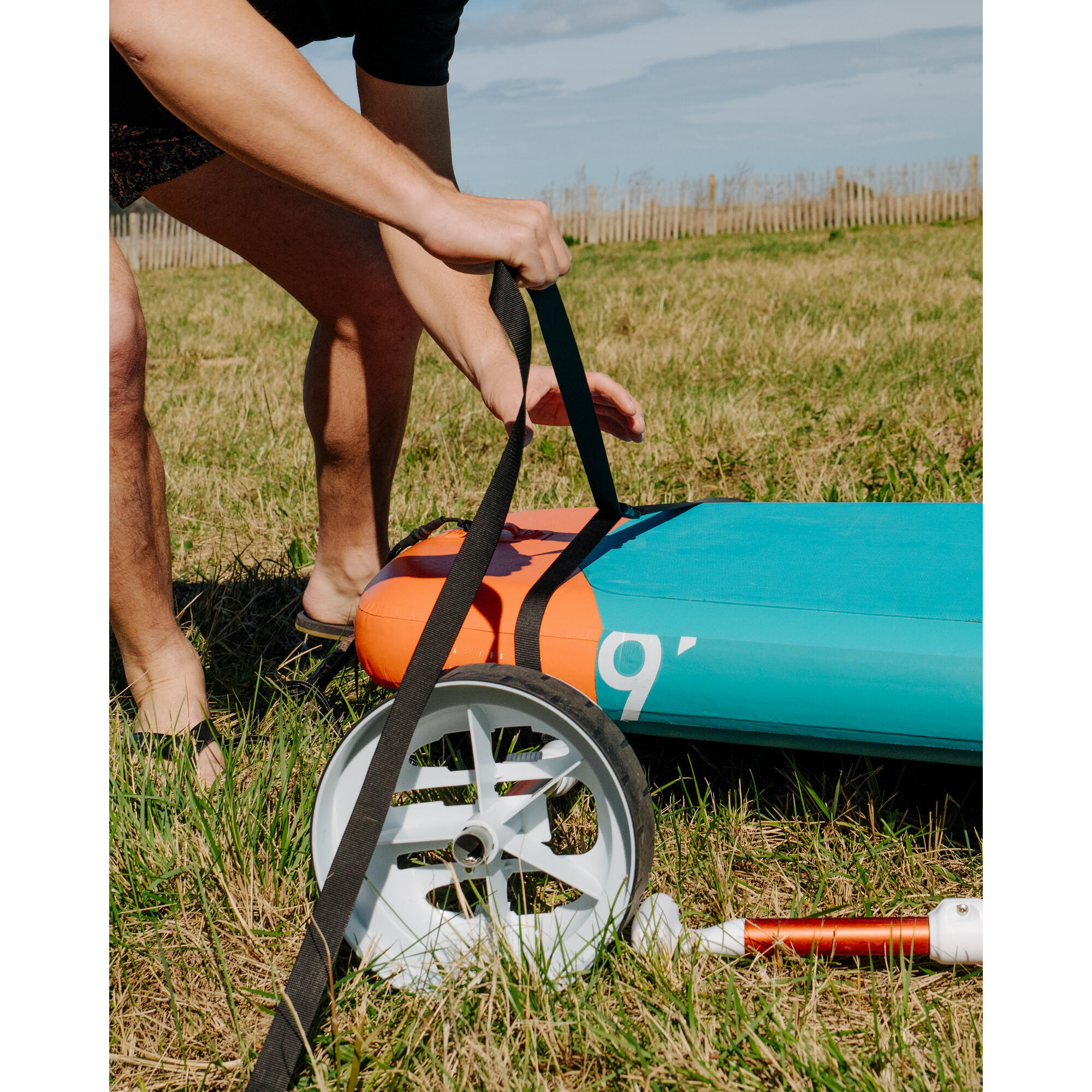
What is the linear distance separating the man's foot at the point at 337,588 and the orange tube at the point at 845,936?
1168mm

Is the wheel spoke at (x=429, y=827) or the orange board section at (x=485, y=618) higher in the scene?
the orange board section at (x=485, y=618)

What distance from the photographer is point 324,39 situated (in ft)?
6.04

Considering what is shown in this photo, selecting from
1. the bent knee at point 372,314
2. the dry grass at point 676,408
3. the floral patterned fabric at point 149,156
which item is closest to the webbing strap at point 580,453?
the bent knee at point 372,314

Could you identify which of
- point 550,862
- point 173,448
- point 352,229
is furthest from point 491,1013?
point 173,448

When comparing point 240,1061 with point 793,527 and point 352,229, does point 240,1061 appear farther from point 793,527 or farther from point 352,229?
point 352,229

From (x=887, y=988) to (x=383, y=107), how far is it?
1569mm

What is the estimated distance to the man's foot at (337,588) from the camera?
7.00ft

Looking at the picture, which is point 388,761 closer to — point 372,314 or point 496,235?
point 496,235

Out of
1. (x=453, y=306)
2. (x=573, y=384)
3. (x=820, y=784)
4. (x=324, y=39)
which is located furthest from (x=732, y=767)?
(x=324, y=39)

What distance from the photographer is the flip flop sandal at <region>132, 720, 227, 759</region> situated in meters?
→ 1.60

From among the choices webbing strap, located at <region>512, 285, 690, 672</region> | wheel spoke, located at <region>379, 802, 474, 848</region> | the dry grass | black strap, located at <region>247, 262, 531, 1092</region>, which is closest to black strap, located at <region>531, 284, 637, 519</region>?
webbing strap, located at <region>512, 285, 690, 672</region>

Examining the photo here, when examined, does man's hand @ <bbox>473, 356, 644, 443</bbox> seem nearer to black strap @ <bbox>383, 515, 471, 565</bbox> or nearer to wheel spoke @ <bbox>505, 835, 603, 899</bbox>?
black strap @ <bbox>383, 515, 471, 565</bbox>

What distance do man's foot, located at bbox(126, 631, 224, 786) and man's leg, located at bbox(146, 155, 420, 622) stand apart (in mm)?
456

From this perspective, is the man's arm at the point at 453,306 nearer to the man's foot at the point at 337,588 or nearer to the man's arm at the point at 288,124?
the man's arm at the point at 288,124
